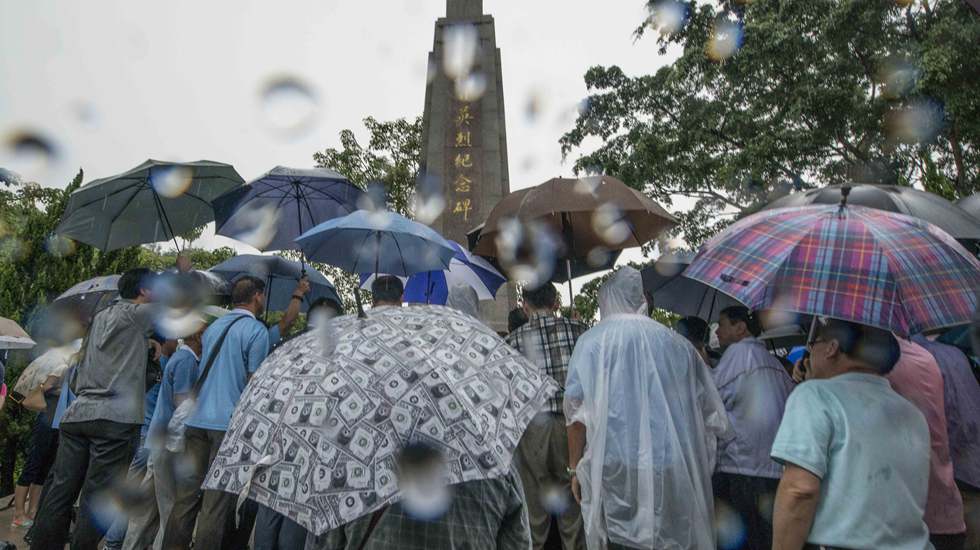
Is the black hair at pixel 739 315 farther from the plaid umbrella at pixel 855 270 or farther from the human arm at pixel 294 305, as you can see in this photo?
the human arm at pixel 294 305

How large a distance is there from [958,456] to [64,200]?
9.93m

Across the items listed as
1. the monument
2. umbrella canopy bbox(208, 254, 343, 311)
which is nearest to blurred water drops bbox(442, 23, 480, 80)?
the monument

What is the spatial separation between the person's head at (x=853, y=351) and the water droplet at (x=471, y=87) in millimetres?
8823

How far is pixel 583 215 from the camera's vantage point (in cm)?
443

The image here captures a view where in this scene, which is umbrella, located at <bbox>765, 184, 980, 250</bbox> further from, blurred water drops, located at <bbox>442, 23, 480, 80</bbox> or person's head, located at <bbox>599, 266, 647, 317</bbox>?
blurred water drops, located at <bbox>442, 23, 480, 80</bbox>

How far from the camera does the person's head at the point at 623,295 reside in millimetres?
3203

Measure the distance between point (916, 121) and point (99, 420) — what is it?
10793mm

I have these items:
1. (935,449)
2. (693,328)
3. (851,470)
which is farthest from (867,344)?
(693,328)

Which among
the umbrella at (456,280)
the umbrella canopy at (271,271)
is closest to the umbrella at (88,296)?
the umbrella canopy at (271,271)

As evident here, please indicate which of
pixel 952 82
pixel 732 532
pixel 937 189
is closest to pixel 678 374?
pixel 732 532

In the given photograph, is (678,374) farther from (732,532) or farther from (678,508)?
(732,532)

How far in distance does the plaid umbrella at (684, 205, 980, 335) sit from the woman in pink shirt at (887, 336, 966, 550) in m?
0.62

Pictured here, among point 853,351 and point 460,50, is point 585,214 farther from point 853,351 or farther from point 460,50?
point 460,50

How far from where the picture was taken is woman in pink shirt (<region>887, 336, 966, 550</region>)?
2.44 meters
